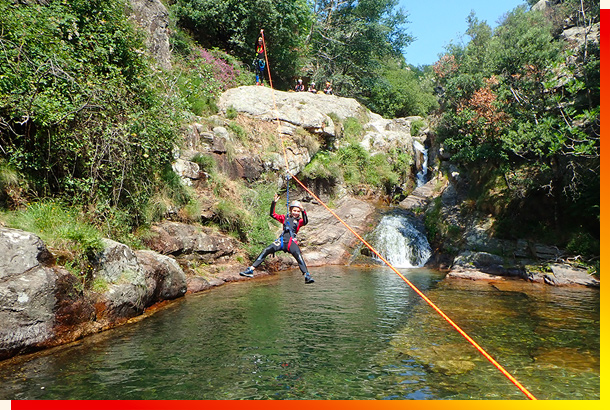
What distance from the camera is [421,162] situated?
2988 centimetres

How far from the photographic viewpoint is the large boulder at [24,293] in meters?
6.58

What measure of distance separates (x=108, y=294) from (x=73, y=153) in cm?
450

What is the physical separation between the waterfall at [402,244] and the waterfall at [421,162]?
28.6 ft

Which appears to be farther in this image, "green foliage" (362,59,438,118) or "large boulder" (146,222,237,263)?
"green foliage" (362,59,438,118)

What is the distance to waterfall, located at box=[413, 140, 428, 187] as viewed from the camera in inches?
1136

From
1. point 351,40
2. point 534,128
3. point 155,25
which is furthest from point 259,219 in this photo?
point 351,40

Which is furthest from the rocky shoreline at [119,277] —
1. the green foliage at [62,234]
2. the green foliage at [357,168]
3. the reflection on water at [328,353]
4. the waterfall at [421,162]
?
the waterfall at [421,162]

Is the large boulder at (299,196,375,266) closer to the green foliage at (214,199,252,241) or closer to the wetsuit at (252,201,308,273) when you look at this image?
the green foliage at (214,199,252,241)

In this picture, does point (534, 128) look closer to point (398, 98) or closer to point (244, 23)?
point (244, 23)

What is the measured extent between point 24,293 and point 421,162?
27231mm

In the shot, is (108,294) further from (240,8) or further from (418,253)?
(240,8)

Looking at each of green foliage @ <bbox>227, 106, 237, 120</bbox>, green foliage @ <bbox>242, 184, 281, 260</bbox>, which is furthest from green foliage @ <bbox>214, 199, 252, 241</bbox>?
green foliage @ <bbox>227, 106, 237, 120</bbox>

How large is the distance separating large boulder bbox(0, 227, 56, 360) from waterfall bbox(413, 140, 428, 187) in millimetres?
24918

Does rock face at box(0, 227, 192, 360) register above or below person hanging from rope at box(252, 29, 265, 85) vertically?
below
